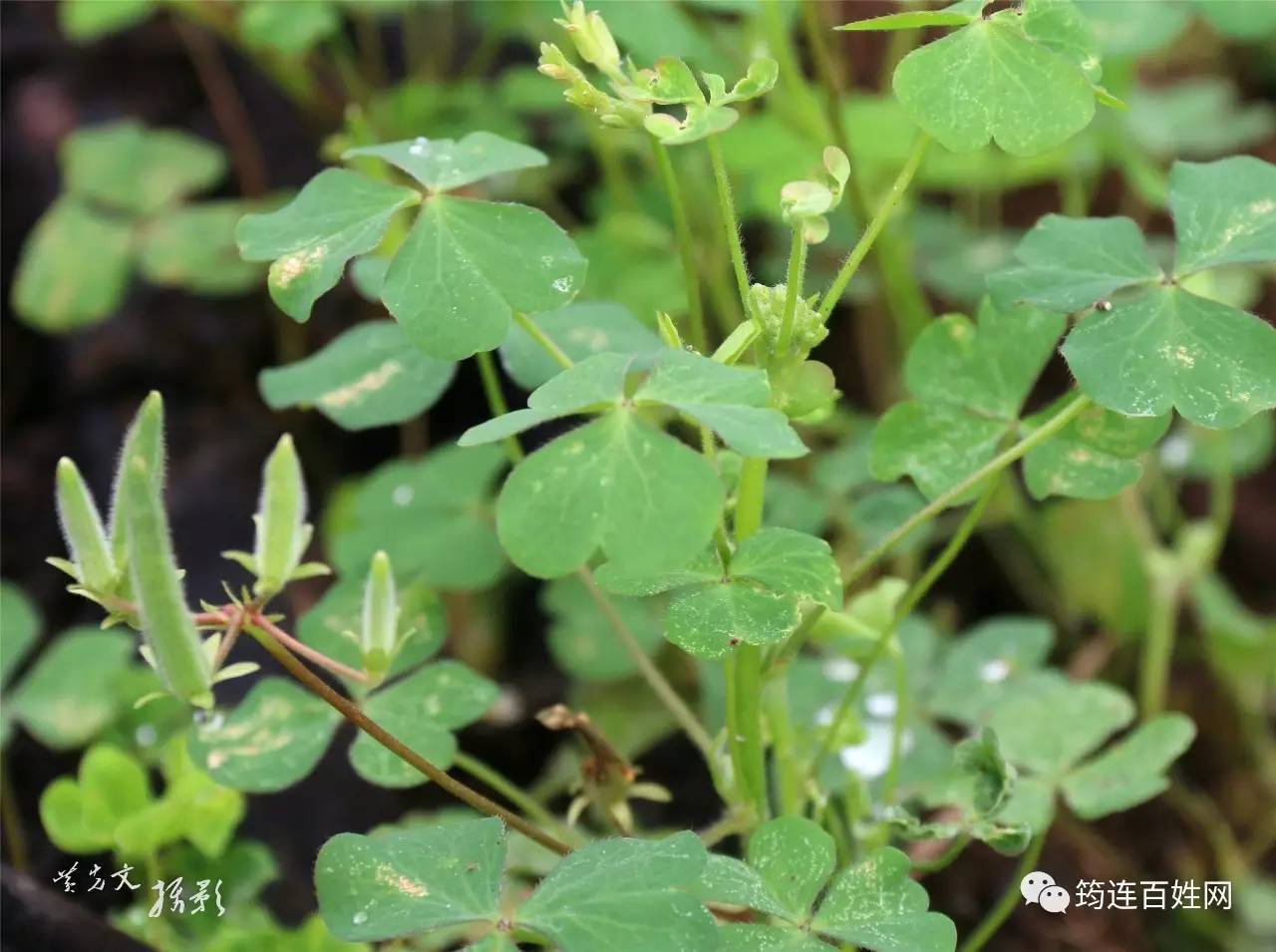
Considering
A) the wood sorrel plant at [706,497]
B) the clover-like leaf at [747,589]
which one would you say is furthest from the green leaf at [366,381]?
the clover-like leaf at [747,589]

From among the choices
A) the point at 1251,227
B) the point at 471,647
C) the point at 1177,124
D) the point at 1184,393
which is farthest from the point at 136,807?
the point at 1177,124

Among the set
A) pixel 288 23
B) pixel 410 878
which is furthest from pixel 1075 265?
pixel 288 23

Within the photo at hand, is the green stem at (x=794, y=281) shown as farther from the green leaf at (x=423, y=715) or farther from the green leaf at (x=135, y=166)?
the green leaf at (x=135, y=166)

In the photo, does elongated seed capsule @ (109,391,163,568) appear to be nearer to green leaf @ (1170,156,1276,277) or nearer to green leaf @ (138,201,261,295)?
green leaf @ (1170,156,1276,277)

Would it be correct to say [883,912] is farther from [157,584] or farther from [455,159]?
[455,159]

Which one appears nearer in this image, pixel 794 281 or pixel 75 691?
pixel 794 281

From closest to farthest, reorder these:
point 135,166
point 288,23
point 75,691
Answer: point 75,691, point 288,23, point 135,166

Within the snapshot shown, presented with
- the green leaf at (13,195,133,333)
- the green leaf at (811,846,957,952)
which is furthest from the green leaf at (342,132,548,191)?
the green leaf at (13,195,133,333)
